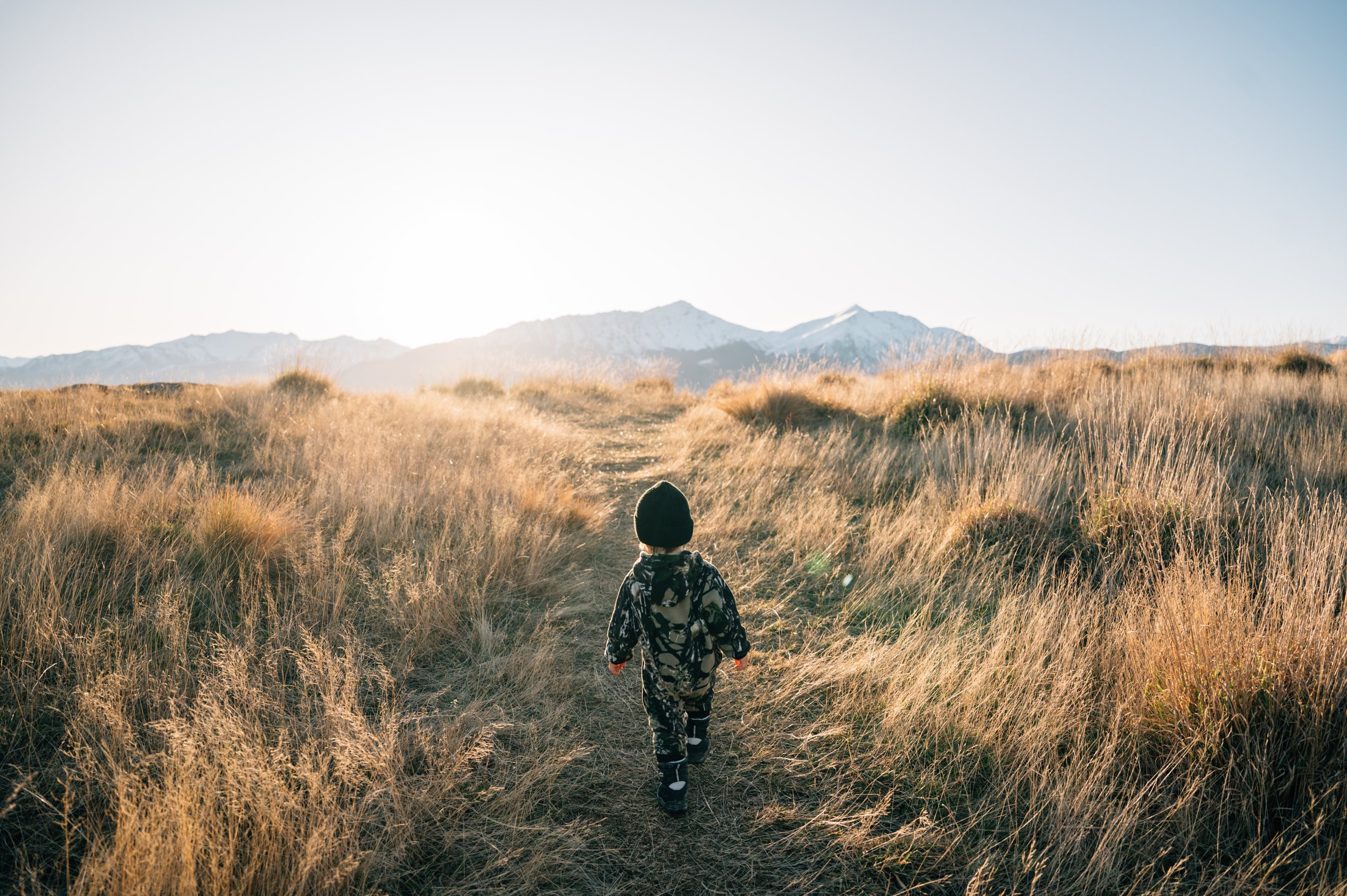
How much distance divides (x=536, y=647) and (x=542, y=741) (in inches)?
32.6

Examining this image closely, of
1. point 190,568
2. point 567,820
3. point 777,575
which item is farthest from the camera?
point 777,575

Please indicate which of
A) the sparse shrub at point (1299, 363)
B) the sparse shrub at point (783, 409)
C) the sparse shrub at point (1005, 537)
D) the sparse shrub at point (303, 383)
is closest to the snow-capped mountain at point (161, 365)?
the sparse shrub at point (303, 383)

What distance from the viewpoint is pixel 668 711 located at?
7.73 ft

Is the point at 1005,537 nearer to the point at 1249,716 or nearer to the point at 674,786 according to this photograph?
the point at 1249,716

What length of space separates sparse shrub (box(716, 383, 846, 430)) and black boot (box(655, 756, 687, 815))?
7.18 metres

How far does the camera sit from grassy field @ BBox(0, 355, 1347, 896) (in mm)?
1943

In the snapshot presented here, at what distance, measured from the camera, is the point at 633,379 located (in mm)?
18656

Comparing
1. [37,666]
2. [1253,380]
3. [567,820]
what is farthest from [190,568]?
[1253,380]

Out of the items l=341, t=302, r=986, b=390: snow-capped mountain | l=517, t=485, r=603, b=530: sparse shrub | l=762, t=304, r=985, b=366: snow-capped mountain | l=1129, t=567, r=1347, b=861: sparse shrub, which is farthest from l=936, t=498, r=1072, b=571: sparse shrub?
l=762, t=304, r=985, b=366: snow-capped mountain

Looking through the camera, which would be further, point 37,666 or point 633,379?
point 633,379

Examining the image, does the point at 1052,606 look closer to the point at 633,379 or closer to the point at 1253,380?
the point at 1253,380

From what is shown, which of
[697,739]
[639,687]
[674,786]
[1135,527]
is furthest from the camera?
[1135,527]

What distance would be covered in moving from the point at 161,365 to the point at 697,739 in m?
246

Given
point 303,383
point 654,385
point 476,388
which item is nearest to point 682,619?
point 303,383
